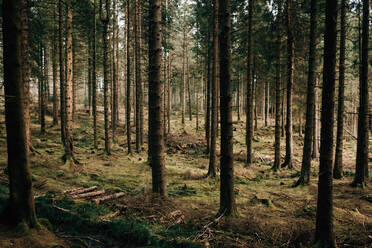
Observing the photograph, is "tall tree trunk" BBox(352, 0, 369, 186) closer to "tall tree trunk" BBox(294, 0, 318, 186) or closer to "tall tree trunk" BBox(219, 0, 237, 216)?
"tall tree trunk" BBox(294, 0, 318, 186)

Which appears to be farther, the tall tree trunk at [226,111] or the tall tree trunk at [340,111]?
the tall tree trunk at [340,111]

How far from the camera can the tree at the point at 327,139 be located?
5.36 m

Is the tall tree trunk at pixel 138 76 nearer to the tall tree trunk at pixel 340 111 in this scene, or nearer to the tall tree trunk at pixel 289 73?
the tall tree trunk at pixel 289 73

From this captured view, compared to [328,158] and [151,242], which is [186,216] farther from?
[328,158]

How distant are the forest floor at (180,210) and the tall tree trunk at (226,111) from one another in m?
0.62

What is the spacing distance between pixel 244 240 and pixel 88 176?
7.96 meters

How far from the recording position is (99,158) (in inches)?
620

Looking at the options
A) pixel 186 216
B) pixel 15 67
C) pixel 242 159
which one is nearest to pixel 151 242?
pixel 186 216

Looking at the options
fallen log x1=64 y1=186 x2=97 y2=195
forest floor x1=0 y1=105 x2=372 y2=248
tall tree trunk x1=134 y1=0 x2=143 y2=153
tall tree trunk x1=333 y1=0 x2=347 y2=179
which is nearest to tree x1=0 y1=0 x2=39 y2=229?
forest floor x1=0 y1=105 x2=372 y2=248

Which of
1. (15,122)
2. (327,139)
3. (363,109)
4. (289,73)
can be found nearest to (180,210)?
(327,139)

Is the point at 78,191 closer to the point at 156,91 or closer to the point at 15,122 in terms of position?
the point at 156,91

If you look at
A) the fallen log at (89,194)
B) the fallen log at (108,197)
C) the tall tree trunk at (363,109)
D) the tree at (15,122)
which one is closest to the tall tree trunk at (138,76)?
the fallen log at (89,194)

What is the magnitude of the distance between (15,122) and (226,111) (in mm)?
4895

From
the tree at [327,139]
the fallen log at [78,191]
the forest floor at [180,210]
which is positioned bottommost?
the forest floor at [180,210]
